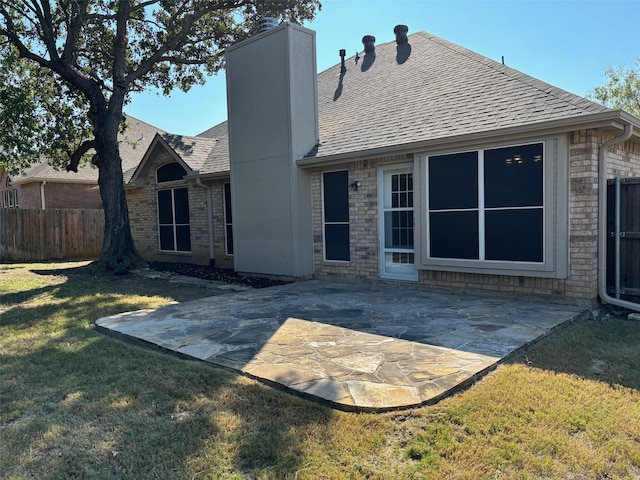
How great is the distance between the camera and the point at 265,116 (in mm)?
10602

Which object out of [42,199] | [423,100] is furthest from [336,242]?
[42,199]

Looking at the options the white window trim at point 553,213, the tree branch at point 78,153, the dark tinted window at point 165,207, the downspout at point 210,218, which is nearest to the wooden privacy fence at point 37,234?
the tree branch at point 78,153

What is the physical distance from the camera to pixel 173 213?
575 inches

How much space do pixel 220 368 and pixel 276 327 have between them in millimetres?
1557

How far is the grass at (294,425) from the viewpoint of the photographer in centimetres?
273

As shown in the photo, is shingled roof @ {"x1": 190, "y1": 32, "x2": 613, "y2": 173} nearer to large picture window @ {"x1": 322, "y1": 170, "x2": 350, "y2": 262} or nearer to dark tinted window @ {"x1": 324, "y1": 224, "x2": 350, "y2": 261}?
large picture window @ {"x1": 322, "y1": 170, "x2": 350, "y2": 262}

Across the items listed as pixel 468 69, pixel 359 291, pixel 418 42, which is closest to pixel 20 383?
pixel 359 291

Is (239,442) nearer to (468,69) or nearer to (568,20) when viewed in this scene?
(468,69)

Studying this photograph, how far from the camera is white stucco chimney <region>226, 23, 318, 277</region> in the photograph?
10.1m

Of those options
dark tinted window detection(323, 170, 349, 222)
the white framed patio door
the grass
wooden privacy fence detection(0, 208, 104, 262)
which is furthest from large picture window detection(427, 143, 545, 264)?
wooden privacy fence detection(0, 208, 104, 262)

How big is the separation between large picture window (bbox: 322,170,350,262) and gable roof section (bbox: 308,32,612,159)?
0.63 meters

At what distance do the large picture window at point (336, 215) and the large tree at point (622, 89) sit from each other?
27862 millimetres

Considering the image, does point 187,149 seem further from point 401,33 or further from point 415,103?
point 415,103

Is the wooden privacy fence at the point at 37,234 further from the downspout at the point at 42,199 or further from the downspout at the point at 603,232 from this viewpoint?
the downspout at the point at 603,232
